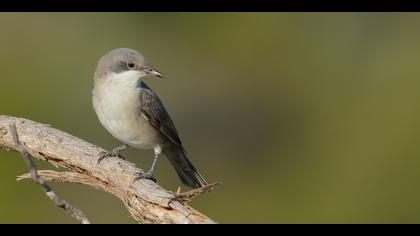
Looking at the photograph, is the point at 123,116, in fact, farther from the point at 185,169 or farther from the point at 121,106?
the point at 185,169

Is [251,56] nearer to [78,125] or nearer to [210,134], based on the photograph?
[210,134]

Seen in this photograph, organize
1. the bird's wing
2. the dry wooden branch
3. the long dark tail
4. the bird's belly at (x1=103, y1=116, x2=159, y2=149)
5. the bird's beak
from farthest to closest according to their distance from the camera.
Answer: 1. the long dark tail
2. the bird's wing
3. the bird's belly at (x1=103, y1=116, x2=159, y2=149)
4. the bird's beak
5. the dry wooden branch

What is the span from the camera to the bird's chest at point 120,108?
838 centimetres

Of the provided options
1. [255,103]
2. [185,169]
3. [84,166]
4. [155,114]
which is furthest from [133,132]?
[255,103]

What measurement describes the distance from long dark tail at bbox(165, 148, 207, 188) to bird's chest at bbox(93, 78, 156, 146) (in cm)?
47

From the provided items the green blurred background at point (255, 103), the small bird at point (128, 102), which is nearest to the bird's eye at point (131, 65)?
the small bird at point (128, 102)

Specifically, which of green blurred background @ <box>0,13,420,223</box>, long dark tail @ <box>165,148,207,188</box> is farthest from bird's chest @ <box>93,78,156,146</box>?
green blurred background @ <box>0,13,420,223</box>

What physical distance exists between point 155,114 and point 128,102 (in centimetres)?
32

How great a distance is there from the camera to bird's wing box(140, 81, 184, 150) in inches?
340

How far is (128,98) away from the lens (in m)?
8.48

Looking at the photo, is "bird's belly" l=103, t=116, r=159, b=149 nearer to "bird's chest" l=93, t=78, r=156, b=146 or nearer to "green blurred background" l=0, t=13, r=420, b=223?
"bird's chest" l=93, t=78, r=156, b=146
